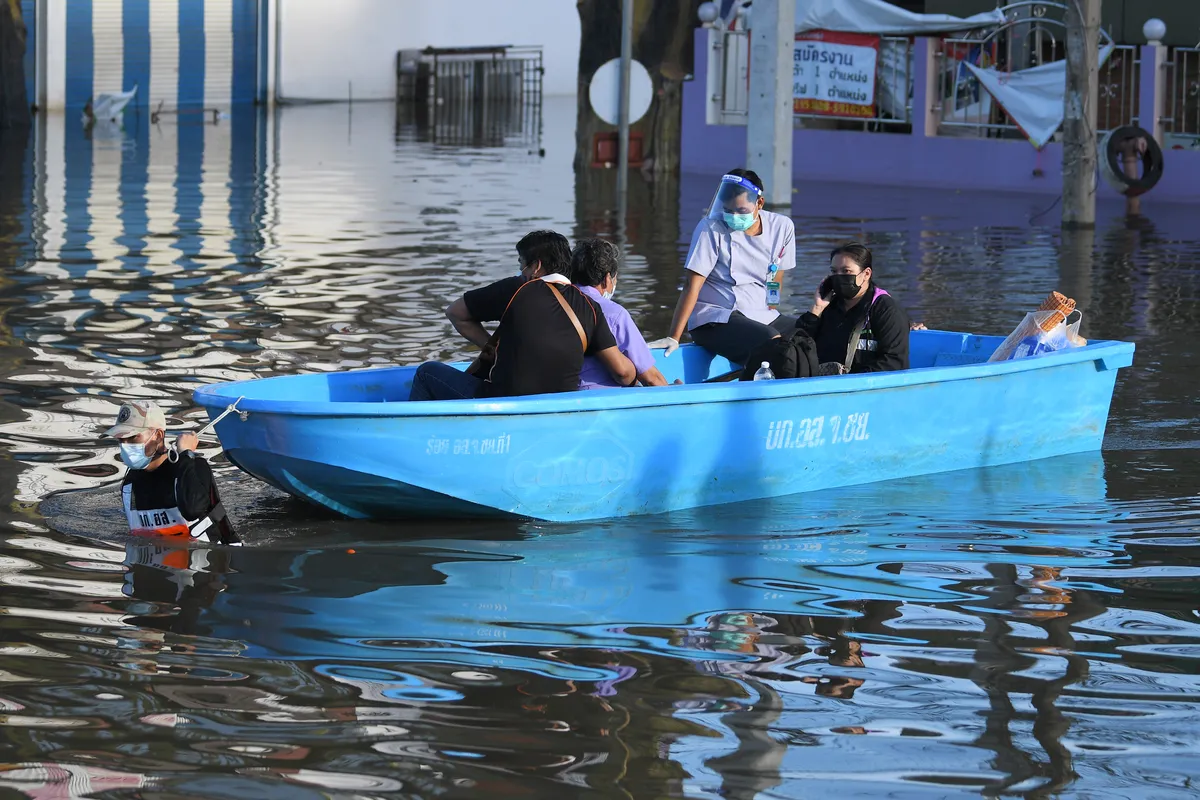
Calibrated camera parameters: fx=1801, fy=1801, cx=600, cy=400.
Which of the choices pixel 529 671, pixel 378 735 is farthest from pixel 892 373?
pixel 378 735

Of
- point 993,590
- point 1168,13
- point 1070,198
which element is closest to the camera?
point 993,590

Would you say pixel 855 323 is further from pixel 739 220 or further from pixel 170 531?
pixel 170 531

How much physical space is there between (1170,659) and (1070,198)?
45.1 ft

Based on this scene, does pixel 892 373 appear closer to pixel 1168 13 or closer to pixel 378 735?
pixel 378 735

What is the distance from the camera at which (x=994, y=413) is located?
8750mm

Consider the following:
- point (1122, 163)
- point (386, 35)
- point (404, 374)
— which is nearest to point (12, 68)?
point (386, 35)

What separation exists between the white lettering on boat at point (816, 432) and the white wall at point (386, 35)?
40104 mm

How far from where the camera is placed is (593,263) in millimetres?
7785

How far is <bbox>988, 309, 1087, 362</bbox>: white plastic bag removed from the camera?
9.00 meters

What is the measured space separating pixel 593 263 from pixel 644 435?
79 cm

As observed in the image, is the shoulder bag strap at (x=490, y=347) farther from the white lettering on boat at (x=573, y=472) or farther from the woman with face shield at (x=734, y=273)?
the woman with face shield at (x=734, y=273)

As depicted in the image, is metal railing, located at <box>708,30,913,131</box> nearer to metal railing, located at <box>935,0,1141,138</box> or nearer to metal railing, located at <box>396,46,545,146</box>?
metal railing, located at <box>935,0,1141,138</box>

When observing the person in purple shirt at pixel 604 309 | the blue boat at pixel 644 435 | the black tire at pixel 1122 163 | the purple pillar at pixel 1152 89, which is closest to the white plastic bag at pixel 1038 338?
the blue boat at pixel 644 435

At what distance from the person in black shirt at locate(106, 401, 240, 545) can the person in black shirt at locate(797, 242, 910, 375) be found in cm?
308
